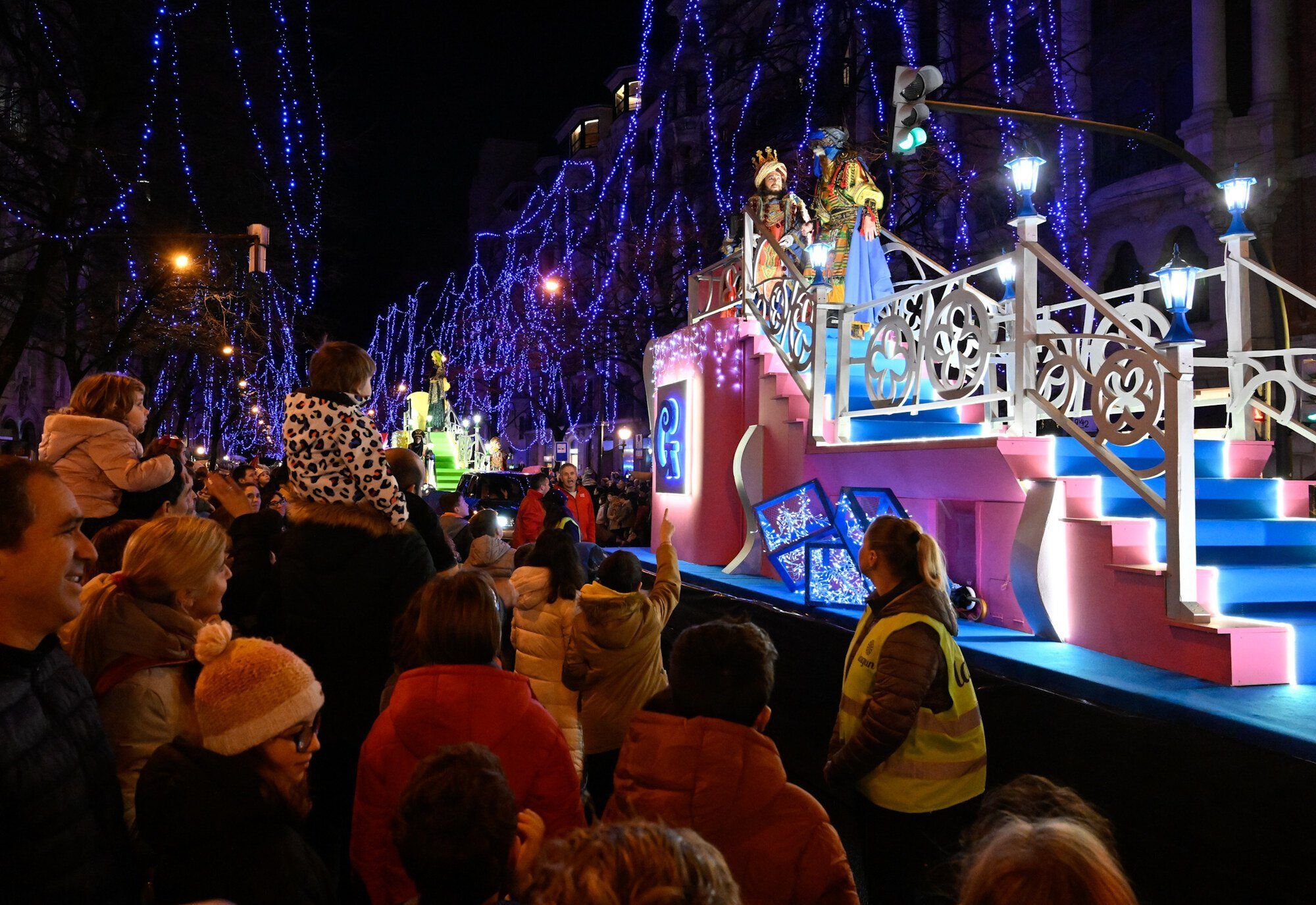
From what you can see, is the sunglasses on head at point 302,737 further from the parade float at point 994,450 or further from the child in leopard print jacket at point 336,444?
the parade float at point 994,450

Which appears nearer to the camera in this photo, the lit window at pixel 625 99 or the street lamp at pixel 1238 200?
the street lamp at pixel 1238 200

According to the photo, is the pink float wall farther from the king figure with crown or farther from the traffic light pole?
the traffic light pole

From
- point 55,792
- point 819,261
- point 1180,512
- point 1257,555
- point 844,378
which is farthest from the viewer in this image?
point 819,261

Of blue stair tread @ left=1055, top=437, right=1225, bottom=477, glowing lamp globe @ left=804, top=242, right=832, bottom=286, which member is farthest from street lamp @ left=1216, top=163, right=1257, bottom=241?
glowing lamp globe @ left=804, top=242, right=832, bottom=286

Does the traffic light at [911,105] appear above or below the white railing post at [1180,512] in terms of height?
above

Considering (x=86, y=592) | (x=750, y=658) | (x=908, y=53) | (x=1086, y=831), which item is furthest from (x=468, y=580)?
(x=908, y=53)

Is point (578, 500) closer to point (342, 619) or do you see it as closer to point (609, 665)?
point (609, 665)

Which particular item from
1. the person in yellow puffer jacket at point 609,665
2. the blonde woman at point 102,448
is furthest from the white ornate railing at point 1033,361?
the blonde woman at point 102,448

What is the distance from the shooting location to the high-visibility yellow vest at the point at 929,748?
3.36 metres

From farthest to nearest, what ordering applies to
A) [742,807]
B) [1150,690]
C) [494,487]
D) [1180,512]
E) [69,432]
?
[494,487] → [1180,512] → [1150,690] → [69,432] → [742,807]

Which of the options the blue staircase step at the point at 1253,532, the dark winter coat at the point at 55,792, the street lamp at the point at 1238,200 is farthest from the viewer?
the street lamp at the point at 1238,200

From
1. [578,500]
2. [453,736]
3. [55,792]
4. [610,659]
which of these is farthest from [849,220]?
[55,792]

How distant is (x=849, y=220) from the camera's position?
1061cm

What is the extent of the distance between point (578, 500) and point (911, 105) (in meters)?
5.92
